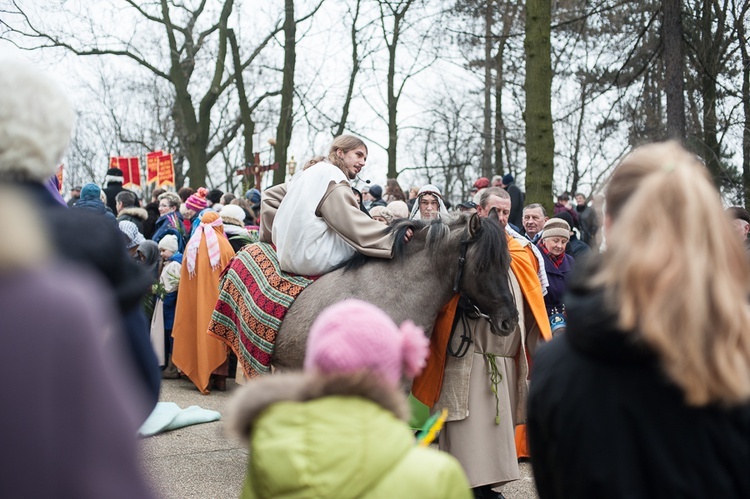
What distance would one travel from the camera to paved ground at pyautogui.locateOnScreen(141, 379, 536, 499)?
19.3 ft

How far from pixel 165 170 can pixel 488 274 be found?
16.9m

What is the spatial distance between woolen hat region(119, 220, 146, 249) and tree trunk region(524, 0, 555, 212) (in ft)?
15.0

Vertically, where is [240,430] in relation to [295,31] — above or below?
below

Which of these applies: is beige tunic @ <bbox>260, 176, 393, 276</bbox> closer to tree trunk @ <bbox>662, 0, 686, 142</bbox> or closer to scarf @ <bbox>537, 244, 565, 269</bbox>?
scarf @ <bbox>537, 244, 565, 269</bbox>

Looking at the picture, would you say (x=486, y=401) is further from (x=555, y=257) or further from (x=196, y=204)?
(x=196, y=204)

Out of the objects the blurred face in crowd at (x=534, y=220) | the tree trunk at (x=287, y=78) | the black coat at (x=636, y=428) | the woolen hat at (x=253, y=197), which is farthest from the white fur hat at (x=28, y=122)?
the tree trunk at (x=287, y=78)

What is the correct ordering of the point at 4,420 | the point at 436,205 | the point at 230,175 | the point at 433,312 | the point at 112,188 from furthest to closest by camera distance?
1. the point at 230,175
2. the point at 112,188
3. the point at 436,205
4. the point at 433,312
5. the point at 4,420

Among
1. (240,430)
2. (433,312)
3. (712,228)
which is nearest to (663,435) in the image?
(712,228)

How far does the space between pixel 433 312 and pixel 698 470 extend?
354cm

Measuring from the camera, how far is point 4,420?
139 centimetres

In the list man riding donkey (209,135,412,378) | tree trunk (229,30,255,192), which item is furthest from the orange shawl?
tree trunk (229,30,255,192)

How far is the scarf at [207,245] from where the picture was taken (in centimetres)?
955

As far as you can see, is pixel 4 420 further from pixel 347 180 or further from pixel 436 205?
pixel 436 205

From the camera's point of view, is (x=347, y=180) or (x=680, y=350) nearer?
(x=680, y=350)
